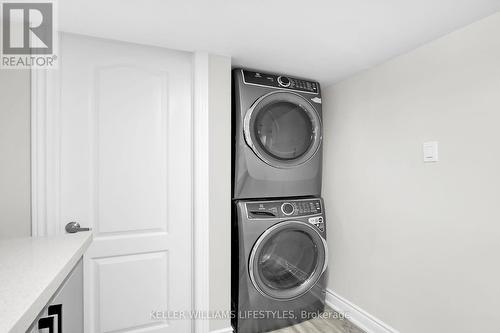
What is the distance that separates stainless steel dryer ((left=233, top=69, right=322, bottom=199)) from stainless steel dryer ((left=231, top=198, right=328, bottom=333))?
147 millimetres

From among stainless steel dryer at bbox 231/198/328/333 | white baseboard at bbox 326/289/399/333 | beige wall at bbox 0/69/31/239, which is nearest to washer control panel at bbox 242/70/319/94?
stainless steel dryer at bbox 231/198/328/333

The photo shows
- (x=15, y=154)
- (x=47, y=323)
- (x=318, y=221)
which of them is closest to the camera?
(x=47, y=323)

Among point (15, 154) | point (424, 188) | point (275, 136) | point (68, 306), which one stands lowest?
point (68, 306)

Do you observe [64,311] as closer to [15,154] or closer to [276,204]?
[15,154]

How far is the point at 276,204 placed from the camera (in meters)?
2.13

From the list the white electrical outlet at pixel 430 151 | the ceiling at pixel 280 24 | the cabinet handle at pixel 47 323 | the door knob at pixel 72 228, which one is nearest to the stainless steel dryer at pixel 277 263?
the white electrical outlet at pixel 430 151

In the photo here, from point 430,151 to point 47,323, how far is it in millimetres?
2025

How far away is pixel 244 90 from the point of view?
202 centimetres

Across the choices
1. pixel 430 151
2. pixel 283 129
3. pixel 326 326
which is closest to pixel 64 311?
pixel 283 129

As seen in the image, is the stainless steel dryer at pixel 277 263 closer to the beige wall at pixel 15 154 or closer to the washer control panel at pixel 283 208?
the washer control panel at pixel 283 208

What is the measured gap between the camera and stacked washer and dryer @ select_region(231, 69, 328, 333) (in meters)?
2.00

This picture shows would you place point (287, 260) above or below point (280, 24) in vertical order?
below

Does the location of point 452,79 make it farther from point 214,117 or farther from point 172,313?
point 172,313

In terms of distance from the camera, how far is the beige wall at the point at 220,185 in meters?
1.86
